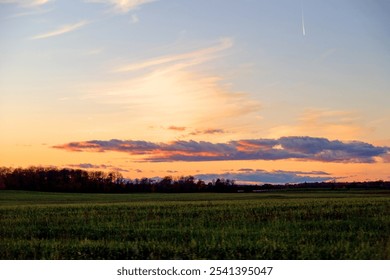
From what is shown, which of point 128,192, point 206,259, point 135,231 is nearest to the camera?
point 206,259

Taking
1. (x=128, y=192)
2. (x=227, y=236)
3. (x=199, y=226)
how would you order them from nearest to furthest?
(x=227, y=236) → (x=199, y=226) → (x=128, y=192)

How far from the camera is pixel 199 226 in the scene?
23250mm

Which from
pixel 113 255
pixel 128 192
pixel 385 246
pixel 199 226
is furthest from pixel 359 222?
pixel 128 192

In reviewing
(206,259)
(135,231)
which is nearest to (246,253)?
(206,259)

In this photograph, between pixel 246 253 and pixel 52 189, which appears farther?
pixel 52 189

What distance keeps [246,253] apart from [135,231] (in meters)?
7.66

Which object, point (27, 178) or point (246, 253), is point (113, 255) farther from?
point (27, 178)

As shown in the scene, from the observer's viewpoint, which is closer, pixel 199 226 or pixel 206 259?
pixel 206 259

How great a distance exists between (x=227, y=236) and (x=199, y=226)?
4948 mm
